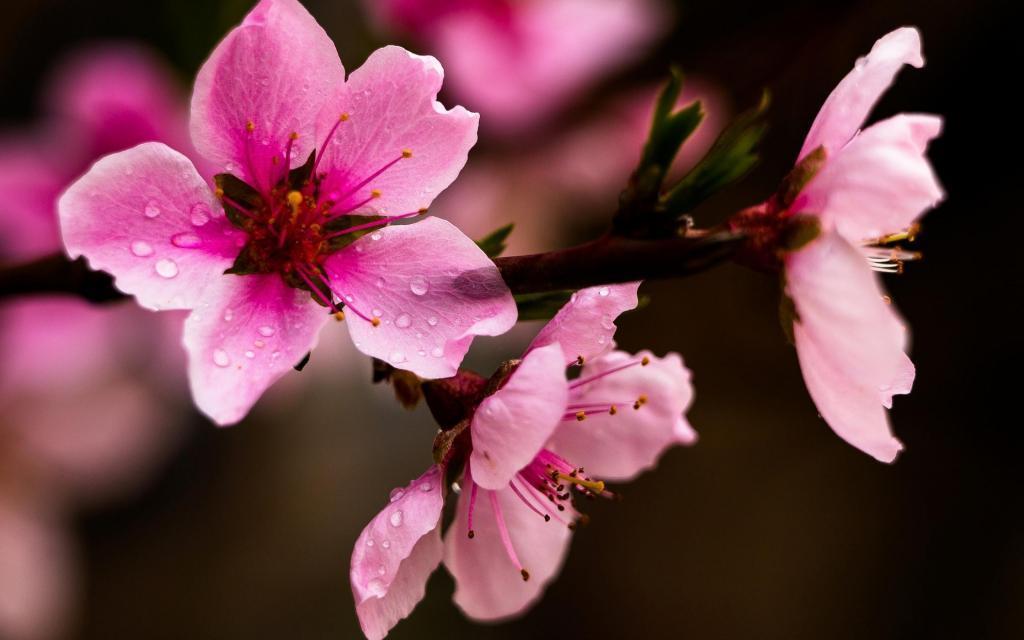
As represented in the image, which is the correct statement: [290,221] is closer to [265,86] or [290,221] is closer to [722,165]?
[265,86]

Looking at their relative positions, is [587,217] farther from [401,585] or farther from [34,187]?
[401,585]

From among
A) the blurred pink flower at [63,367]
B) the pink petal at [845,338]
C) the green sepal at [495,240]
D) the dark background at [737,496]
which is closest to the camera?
the pink petal at [845,338]

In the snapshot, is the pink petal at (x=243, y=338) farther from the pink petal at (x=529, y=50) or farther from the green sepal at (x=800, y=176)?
the pink petal at (x=529, y=50)

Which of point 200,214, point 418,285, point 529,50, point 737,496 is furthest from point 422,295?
point 737,496

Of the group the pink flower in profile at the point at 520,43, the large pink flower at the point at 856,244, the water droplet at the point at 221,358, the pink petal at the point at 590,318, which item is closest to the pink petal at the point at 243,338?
the water droplet at the point at 221,358

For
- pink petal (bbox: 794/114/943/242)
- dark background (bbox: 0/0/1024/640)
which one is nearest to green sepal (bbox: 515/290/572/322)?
pink petal (bbox: 794/114/943/242)

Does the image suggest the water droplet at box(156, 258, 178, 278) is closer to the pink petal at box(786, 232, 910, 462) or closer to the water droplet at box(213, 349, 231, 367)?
the water droplet at box(213, 349, 231, 367)

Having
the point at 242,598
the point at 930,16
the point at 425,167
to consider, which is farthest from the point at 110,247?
the point at 242,598
